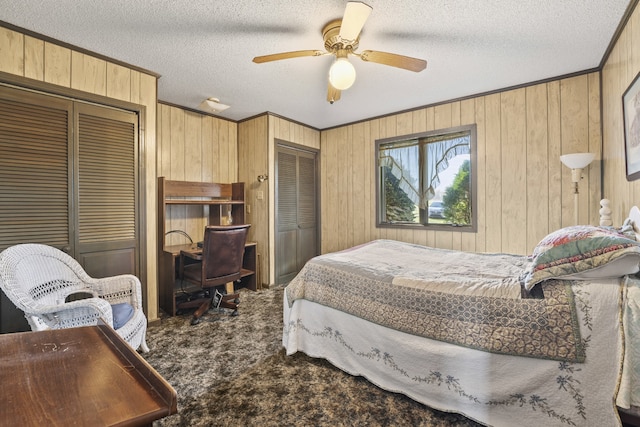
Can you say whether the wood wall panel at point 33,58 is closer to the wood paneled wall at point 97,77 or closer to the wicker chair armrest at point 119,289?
the wood paneled wall at point 97,77

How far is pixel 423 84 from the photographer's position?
3145 mm

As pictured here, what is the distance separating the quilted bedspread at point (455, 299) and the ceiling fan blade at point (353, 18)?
1637 millimetres

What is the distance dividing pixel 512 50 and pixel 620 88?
2.74 ft

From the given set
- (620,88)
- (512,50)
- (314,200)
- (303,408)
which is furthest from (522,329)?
(314,200)

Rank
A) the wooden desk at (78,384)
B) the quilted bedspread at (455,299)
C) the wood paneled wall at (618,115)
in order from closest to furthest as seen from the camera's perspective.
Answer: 1. the wooden desk at (78,384)
2. the quilted bedspread at (455,299)
3. the wood paneled wall at (618,115)

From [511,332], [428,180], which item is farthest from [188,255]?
[428,180]

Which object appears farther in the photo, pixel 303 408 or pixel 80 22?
pixel 80 22

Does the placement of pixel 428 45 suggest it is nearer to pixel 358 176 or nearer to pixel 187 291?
pixel 358 176

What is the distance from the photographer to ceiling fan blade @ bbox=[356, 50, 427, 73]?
2020 millimetres

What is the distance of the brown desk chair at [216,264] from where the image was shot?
2.94m

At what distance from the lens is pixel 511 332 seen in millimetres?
1457

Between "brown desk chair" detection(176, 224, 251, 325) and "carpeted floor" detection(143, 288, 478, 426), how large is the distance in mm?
436

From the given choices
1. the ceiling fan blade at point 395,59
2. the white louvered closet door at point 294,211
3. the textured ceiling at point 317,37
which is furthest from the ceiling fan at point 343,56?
the white louvered closet door at point 294,211

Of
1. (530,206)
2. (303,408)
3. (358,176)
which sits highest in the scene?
(358,176)
